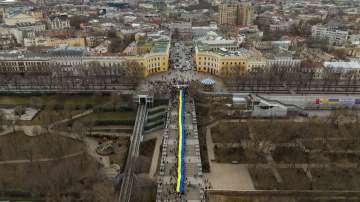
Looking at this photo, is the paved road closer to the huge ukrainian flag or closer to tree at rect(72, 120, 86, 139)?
Result: the huge ukrainian flag

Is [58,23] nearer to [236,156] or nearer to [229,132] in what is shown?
[229,132]

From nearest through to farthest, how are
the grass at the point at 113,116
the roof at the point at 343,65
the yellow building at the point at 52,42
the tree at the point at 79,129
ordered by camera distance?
1. the tree at the point at 79,129
2. the grass at the point at 113,116
3. the roof at the point at 343,65
4. the yellow building at the point at 52,42

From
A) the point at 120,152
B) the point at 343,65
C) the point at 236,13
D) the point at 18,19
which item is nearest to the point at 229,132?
the point at 120,152

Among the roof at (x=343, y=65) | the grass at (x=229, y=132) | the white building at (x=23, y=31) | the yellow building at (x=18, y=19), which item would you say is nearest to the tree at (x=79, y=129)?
the grass at (x=229, y=132)

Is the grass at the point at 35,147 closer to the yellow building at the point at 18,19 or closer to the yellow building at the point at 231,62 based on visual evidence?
the yellow building at the point at 231,62

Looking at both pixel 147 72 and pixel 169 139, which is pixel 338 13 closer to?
pixel 147 72

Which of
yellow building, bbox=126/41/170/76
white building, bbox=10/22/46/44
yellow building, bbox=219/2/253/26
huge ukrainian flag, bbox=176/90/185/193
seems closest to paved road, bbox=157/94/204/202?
huge ukrainian flag, bbox=176/90/185/193
